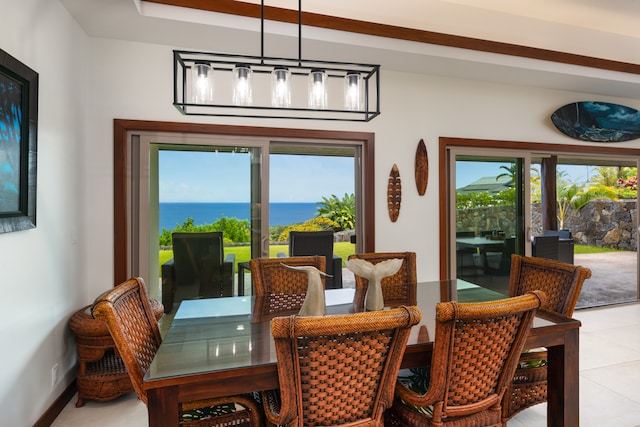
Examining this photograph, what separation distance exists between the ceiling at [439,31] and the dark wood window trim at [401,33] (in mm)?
57

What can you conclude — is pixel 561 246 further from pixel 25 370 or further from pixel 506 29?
pixel 25 370

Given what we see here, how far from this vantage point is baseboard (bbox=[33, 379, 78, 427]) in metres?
2.17

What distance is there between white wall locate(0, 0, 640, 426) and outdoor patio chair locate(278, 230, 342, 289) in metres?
0.52

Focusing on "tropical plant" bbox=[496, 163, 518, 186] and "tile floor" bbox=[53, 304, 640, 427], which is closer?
"tile floor" bbox=[53, 304, 640, 427]

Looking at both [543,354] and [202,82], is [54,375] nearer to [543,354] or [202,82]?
[202,82]

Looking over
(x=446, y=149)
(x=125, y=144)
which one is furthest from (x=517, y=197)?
(x=125, y=144)

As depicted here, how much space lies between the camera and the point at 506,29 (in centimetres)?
361

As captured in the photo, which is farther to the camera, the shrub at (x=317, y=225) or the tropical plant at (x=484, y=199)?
the tropical plant at (x=484, y=199)

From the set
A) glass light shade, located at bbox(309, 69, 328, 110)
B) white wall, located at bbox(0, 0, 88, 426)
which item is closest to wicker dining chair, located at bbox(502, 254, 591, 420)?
glass light shade, located at bbox(309, 69, 328, 110)

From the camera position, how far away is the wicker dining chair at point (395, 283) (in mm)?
2301

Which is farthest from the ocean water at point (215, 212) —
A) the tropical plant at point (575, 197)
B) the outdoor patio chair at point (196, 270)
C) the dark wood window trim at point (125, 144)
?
the tropical plant at point (575, 197)

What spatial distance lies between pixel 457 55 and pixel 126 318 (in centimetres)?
327

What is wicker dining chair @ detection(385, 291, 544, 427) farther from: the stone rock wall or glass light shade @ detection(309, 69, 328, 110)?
the stone rock wall

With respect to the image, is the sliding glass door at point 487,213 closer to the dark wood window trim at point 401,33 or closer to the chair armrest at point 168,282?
the dark wood window trim at point 401,33
